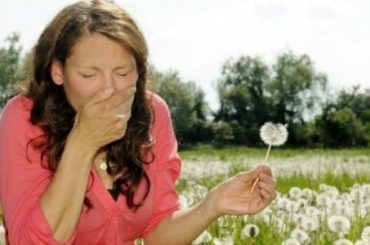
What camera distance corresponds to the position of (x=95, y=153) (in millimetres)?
2934

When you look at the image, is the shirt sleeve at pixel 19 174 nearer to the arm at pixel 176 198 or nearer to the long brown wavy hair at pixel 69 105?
the long brown wavy hair at pixel 69 105

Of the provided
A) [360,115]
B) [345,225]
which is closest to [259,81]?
[360,115]

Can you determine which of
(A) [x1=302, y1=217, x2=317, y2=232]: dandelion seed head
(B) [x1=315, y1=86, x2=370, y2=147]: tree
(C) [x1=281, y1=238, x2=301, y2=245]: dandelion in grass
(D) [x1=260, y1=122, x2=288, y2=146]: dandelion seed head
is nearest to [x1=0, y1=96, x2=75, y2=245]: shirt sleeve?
(D) [x1=260, y1=122, x2=288, y2=146]: dandelion seed head

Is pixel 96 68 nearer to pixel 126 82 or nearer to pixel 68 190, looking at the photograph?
pixel 126 82

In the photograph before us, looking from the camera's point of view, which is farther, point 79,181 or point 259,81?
point 259,81

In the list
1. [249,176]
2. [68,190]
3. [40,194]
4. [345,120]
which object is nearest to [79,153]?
[68,190]

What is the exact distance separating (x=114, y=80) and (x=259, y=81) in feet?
255

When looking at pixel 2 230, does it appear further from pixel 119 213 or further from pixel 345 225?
pixel 345 225

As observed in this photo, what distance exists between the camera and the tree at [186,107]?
66000 mm

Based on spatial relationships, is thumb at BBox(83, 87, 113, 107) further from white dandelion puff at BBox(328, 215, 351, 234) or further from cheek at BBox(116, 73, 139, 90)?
white dandelion puff at BBox(328, 215, 351, 234)

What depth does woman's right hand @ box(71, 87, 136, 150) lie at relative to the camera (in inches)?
105

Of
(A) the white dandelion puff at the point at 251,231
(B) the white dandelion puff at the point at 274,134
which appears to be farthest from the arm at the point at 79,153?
(A) the white dandelion puff at the point at 251,231

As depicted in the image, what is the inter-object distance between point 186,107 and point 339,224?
2790 inches

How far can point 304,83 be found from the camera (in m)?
79.6
